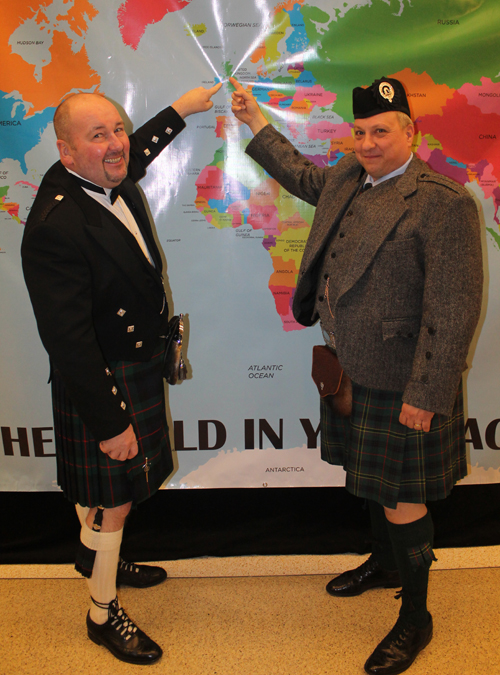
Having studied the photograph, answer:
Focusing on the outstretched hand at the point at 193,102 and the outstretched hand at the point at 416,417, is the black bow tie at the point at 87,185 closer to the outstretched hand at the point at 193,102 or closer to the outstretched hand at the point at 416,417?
the outstretched hand at the point at 193,102

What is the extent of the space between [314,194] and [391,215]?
455 millimetres

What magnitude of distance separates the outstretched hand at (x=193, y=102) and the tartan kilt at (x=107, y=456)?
0.94 m

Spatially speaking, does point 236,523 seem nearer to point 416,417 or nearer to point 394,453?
point 394,453

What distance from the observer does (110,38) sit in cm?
182

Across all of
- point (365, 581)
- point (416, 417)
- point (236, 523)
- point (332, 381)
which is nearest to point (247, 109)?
point (332, 381)

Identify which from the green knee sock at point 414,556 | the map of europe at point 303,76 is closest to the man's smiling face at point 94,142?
the map of europe at point 303,76

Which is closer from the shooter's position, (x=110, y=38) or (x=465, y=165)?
(x=110, y=38)

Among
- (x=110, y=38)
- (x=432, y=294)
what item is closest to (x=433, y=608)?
(x=432, y=294)

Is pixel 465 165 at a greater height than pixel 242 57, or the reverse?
pixel 242 57

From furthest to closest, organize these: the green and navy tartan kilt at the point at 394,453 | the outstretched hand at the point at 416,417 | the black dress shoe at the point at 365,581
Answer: the black dress shoe at the point at 365,581 < the green and navy tartan kilt at the point at 394,453 < the outstretched hand at the point at 416,417

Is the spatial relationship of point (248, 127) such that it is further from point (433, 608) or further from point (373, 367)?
point (433, 608)

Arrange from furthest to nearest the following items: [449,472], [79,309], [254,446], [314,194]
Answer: [254,446] < [314,194] < [449,472] < [79,309]

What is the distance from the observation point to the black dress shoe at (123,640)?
164cm

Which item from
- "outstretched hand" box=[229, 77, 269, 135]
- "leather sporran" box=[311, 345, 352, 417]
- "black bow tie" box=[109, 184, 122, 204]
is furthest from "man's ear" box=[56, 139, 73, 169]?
"leather sporran" box=[311, 345, 352, 417]
